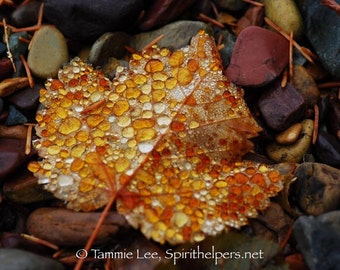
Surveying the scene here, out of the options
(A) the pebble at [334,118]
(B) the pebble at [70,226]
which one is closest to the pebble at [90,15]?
(B) the pebble at [70,226]

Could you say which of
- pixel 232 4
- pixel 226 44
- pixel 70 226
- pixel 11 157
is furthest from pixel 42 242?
pixel 232 4

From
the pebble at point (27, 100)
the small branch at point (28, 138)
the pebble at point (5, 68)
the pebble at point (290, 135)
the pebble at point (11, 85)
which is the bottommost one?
the pebble at point (290, 135)

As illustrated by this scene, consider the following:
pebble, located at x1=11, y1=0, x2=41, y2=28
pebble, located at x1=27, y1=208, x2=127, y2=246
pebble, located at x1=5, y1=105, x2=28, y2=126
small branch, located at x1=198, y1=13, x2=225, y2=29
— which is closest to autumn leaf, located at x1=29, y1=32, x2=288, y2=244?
pebble, located at x1=27, y1=208, x2=127, y2=246

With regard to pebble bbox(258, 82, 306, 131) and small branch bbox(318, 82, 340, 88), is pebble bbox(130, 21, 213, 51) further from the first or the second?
small branch bbox(318, 82, 340, 88)

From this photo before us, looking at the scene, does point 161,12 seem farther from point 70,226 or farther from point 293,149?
→ point 70,226

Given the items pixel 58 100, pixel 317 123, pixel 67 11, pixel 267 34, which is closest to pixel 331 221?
pixel 317 123

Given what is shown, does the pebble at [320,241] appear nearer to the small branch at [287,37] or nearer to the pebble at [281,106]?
the pebble at [281,106]
